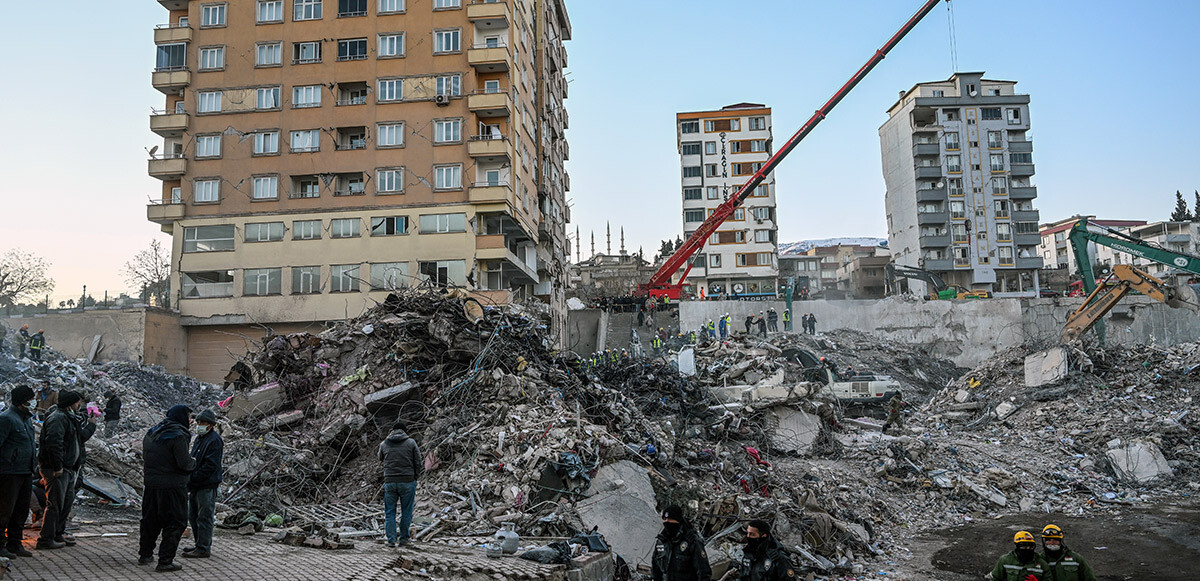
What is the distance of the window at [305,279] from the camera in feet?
105

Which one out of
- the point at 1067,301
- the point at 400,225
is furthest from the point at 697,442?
the point at 1067,301

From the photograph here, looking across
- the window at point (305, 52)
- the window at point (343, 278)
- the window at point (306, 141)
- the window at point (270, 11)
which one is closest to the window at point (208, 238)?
the window at point (306, 141)

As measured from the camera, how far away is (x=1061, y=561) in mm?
5531

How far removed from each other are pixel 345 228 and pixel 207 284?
655 cm

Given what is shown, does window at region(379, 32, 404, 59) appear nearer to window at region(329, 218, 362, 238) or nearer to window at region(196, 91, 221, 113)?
window at region(329, 218, 362, 238)

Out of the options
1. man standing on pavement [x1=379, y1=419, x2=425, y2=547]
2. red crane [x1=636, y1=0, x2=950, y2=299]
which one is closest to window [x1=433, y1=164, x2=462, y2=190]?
red crane [x1=636, y1=0, x2=950, y2=299]

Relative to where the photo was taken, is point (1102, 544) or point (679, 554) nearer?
point (679, 554)

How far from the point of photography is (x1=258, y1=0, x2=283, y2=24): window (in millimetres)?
33688

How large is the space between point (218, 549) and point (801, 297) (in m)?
40.9

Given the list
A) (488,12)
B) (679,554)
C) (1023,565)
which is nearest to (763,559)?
(679,554)

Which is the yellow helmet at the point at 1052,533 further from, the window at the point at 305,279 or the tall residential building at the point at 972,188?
the tall residential building at the point at 972,188

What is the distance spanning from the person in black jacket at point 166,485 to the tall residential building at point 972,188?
56616 millimetres

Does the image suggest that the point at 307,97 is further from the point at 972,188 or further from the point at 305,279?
the point at 972,188

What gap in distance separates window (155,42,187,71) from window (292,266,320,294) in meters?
10.9
